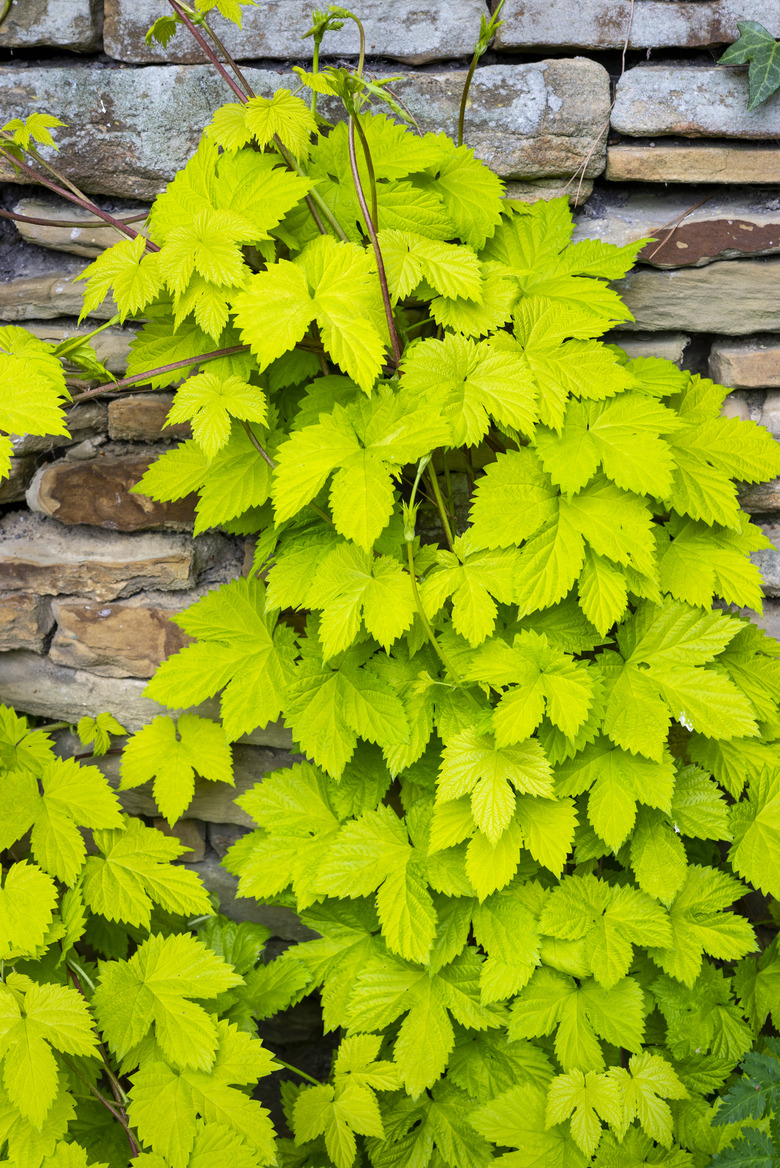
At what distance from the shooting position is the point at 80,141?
1.44 m

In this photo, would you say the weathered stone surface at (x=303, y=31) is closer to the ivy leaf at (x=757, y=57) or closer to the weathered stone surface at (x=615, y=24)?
the weathered stone surface at (x=615, y=24)

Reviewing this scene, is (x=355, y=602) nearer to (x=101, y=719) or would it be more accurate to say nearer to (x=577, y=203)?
(x=101, y=719)

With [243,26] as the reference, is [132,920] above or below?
below

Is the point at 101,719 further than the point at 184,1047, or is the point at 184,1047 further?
the point at 101,719

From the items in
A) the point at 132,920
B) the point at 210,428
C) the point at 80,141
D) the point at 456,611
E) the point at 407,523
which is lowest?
the point at 132,920

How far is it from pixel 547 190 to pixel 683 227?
25cm

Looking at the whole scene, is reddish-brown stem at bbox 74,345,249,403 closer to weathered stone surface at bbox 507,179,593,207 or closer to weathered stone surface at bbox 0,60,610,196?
weathered stone surface at bbox 0,60,610,196

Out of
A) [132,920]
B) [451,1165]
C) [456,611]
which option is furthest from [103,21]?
A: [451,1165]

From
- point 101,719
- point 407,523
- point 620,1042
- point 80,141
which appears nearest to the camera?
point 407,523

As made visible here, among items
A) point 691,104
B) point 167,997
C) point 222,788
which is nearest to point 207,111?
point 691,104

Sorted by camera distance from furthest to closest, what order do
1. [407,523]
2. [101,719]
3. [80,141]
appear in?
[101,719] → [80,141] → [407,523]

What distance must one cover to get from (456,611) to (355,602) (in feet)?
0.51

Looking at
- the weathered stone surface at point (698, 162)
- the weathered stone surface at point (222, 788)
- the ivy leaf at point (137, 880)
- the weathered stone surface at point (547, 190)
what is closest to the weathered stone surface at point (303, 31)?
the weathered stone surface at point (547, 190)

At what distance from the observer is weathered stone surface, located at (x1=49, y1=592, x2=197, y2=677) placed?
5.32ft
